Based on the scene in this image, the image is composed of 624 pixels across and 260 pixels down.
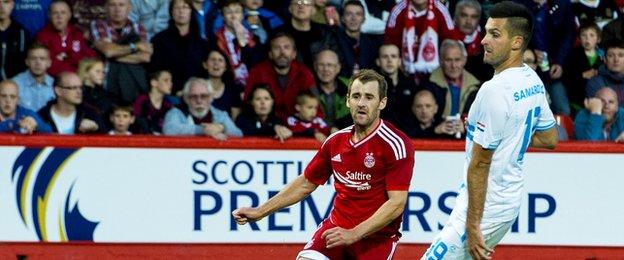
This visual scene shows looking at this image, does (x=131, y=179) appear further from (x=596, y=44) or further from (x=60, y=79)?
(x=596, y=44)

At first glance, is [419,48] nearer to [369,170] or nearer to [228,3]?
[228,3]

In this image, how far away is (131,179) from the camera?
37.7 feet

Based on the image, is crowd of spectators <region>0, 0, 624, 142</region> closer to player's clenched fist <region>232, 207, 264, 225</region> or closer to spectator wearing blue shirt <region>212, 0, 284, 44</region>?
spectator wearing blue shirt <region>212, 0, 284, 44</region>

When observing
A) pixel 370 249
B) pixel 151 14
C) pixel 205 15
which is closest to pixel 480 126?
pixel 370 249

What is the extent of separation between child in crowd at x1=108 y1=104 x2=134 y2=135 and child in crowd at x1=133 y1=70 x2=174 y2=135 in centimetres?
18

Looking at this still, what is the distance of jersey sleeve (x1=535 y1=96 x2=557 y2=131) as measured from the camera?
7258 millimetres

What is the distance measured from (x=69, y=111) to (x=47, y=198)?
0.76 m

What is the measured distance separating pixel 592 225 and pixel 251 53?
10.9 ft

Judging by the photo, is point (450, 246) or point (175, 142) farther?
point (175, 142)

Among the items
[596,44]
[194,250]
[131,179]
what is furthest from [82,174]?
[596,44]

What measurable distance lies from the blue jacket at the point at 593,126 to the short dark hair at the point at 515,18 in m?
4.90

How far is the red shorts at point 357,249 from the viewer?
762 centimetres

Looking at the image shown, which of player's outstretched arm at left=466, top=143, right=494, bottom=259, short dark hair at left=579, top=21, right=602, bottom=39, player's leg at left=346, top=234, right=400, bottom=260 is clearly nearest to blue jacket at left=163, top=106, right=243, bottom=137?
short dark hair at left=579, top=21, right=602, bottom=39

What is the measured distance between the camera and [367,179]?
7.68m
